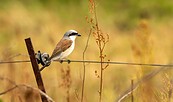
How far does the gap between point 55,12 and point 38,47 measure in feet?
14.1

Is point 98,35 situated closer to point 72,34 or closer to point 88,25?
point 72,34

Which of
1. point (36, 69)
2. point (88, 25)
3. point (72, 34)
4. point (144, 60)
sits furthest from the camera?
point (88, 25)

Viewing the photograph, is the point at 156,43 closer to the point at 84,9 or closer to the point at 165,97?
the point at 84,9

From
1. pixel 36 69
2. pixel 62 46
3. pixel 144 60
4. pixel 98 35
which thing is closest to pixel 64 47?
pixel 62 46

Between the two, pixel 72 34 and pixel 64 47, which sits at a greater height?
pixel 72 34

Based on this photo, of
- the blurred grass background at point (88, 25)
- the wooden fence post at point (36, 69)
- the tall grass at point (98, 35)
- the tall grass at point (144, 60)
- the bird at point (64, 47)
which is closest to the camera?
the wooden fence post at point (36, 69)

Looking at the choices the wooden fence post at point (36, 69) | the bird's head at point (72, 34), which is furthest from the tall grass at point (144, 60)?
the wooden fence post at point (36, 69)

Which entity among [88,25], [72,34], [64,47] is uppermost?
[88,25]

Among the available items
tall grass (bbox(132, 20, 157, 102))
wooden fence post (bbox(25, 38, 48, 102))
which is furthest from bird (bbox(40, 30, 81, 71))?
wooden fence post (bbox(25, 38, 48, 102))

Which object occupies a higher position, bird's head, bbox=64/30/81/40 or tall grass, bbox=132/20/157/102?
bird's head, bbox=64/30/81/40

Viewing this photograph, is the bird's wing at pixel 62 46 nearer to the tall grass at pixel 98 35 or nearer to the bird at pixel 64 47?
the bird at pixel 64 47

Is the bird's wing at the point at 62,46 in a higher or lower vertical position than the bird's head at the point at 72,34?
lower

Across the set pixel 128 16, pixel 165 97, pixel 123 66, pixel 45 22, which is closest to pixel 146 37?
pixel 165 97

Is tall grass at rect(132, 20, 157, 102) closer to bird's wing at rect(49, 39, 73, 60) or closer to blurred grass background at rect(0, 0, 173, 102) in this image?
bird's wing at rect(49, 39, 73, 60)
